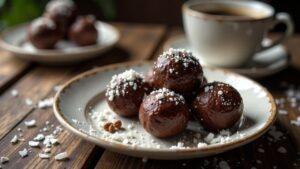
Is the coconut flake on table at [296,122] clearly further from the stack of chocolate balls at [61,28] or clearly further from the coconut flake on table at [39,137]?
the stack of chocolate balls at [61,28]

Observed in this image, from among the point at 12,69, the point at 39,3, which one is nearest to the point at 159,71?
the point at 12,69

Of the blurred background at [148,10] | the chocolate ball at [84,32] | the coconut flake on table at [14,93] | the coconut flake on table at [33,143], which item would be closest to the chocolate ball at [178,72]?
the coconut flake on table at [33,143]

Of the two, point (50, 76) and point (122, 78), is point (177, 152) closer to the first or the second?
point (122, 78)

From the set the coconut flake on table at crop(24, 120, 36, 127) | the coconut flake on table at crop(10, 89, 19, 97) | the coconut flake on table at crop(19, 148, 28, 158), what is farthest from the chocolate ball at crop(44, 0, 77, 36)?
the coconut flake on table at crop(19, 148, 28, 158)

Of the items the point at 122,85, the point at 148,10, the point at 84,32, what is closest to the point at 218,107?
the point at 122,85

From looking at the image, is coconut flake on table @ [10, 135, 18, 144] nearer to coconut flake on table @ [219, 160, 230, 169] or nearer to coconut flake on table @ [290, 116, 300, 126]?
coconut flake on table @ [219, 160, 230, 169]
